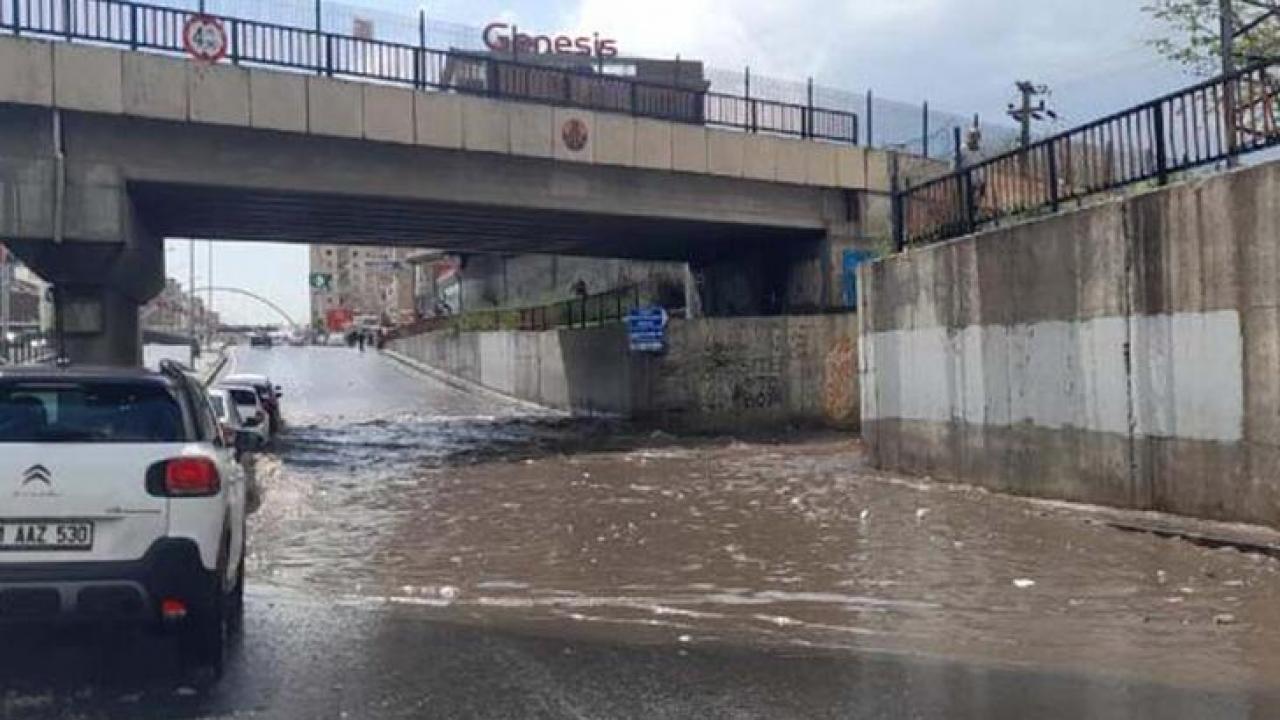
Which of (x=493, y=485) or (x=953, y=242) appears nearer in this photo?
(x=953, y=242)

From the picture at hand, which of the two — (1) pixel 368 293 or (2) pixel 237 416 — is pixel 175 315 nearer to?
(1) pixel 368 293

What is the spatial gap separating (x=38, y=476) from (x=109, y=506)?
370 millimetres

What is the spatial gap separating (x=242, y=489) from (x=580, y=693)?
3.29 m

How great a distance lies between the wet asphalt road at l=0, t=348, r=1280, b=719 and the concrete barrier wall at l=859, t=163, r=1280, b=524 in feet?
2.64

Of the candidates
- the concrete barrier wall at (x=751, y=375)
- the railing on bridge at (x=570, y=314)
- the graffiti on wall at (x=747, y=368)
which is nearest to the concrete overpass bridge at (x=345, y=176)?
the concrete barrier wall at (x=751, y=375)

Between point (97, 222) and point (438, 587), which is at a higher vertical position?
point (97, 222)

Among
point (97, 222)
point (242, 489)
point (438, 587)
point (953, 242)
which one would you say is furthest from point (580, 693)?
point (97, 222)

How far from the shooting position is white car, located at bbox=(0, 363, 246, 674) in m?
6.46

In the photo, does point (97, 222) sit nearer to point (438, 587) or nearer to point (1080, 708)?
point (438, 587)

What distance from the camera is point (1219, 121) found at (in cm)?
1320

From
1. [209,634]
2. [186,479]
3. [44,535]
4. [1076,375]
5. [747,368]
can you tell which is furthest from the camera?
[747,368]

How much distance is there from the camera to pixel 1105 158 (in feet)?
49.4

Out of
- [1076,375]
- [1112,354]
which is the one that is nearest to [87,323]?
[1076,375]

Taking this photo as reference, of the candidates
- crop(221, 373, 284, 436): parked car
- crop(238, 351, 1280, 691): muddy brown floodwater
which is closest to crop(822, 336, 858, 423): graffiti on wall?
crop(238, 351, 1280, 691): muddy brown floodwater
